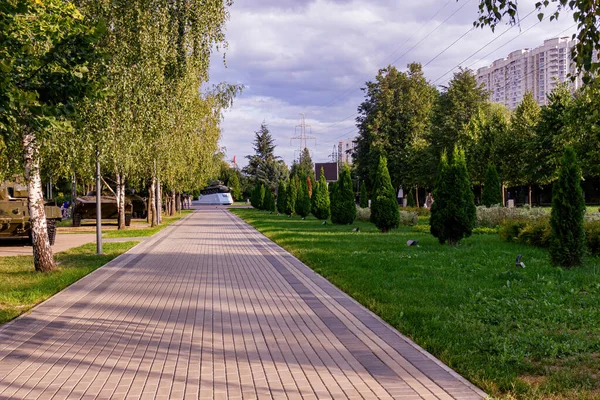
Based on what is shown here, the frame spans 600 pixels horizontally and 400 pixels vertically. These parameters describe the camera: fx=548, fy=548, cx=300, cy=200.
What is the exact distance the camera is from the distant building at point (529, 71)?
8125cm

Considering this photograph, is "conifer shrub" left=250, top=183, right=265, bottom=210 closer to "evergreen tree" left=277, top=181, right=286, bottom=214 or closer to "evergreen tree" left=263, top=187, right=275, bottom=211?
"evergreen tree" left=263, top=187, right=275, bottom=211

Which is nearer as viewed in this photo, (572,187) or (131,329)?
(131,329)

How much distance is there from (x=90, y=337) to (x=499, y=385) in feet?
14.5

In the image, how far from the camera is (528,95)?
4681 centimetres

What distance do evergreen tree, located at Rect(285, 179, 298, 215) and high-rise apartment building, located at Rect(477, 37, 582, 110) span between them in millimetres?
41688

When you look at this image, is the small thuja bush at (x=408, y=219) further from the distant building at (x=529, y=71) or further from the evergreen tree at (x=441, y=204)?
the distant building at (x=529, y=71)

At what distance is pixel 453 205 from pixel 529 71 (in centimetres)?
7902

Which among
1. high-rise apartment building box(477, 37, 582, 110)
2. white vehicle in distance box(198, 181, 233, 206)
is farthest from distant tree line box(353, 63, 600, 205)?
white vehicle in distance box(198, 181, 233, 206)

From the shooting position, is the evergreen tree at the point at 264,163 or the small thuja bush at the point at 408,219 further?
the evergreen tree at the point at 264,163

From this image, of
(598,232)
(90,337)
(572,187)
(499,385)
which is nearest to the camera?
(499,385)

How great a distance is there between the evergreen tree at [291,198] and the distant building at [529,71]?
42.6 m

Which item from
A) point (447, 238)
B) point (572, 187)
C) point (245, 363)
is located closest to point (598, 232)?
point (572, 187)

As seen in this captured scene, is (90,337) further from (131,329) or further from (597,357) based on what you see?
(597,357)

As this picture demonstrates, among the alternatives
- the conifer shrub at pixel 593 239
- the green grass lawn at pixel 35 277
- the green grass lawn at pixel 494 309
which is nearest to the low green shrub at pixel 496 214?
the green grass lawn at pixel 494 309
